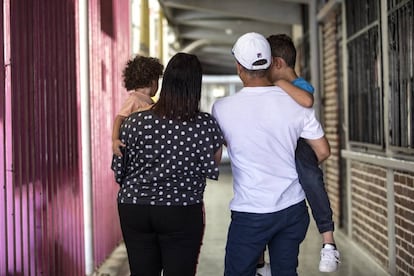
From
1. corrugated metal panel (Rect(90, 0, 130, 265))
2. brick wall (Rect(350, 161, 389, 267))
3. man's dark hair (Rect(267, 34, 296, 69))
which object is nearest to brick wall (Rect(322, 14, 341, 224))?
brick wall (Rect(350, 161, 389, 267))

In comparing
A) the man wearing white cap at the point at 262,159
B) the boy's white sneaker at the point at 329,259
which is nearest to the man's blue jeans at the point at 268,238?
the man wearing white cap at the point at 262,159

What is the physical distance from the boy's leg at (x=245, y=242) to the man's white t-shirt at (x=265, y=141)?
0.04m

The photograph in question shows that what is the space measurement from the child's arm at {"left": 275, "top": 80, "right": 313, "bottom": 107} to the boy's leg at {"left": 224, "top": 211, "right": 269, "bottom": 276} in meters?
0.47

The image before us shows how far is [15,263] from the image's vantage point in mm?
2926

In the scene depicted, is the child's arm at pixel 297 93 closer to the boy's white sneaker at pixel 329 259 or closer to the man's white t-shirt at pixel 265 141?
the man's white t-shirt at pixel 265 141

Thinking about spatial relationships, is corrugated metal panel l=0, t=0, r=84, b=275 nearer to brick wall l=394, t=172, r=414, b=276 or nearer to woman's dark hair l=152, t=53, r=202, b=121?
woman's dark hair l=152, t=53, r=202, b=121

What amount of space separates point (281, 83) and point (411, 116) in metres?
1.80

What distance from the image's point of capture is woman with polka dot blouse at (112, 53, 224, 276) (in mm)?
2480

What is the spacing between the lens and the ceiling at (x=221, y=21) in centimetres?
968

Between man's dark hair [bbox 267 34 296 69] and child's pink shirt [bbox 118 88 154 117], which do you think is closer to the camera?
man's dark hair [bbox 267 34 296 69]

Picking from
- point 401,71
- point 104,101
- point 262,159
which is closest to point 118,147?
point 262,159

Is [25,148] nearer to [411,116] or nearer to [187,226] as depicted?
[187,226]

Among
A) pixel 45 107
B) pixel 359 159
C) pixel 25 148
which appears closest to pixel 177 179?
pixel 25 148

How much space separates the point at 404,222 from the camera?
430 centimetres
